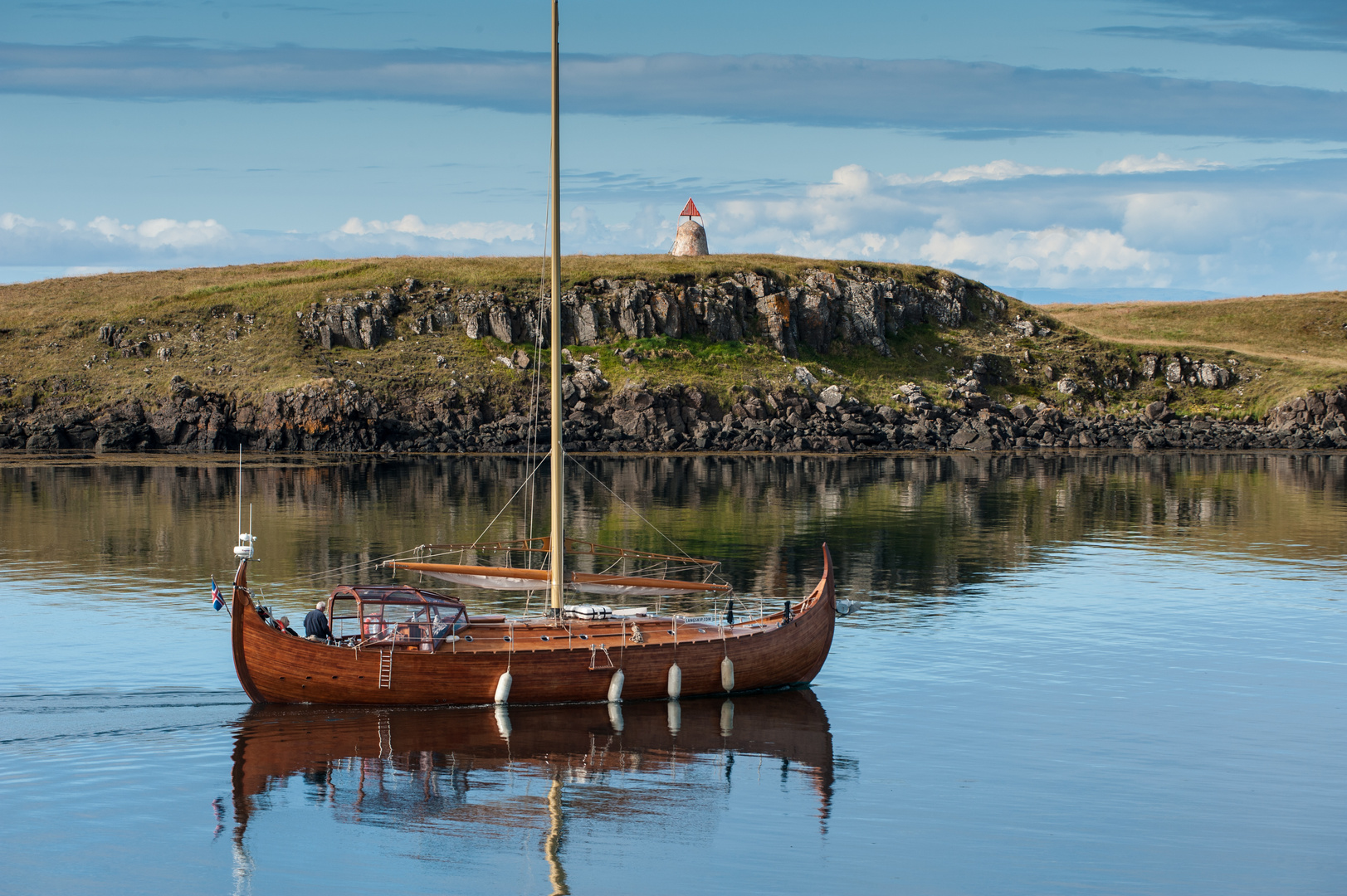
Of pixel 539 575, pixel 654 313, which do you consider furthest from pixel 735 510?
pixel 654 313

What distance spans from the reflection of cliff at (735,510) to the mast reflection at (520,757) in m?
16.7

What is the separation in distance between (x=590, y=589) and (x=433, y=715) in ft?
20.9

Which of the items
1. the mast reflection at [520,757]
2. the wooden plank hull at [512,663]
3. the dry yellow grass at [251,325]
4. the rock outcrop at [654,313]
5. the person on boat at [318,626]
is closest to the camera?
the mast reflection at [520,757]

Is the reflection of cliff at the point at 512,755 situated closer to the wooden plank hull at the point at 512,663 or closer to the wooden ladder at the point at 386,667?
the wooden plank hull at the point at 512,663

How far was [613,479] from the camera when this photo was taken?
95812 mm

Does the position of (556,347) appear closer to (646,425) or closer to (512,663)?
(512,663)

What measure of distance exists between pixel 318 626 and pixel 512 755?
6631 mm

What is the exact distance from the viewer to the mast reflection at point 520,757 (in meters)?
24.1

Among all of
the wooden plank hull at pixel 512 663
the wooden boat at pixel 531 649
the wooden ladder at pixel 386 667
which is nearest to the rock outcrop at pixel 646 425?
the wooden boat at pixel 531 649

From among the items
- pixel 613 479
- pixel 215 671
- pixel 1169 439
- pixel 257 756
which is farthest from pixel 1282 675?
pixel 1169 439

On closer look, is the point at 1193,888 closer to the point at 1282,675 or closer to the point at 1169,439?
the point at 1282,675

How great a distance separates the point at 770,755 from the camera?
28.2 meters

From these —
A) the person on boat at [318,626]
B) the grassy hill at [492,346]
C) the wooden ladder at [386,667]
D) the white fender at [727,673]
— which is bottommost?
the white fender at [727,673]

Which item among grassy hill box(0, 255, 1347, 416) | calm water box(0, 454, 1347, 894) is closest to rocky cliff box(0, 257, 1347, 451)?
grassy hill box(0, 255, 1347, 416)
